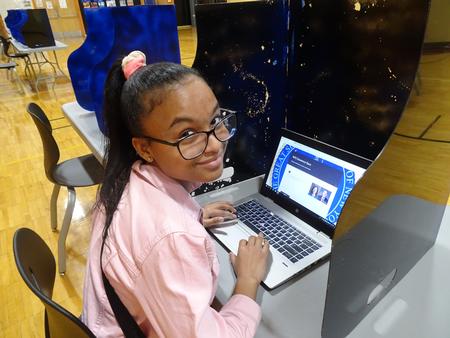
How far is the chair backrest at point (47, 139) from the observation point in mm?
1525

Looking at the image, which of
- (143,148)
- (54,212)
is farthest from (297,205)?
(54,212)

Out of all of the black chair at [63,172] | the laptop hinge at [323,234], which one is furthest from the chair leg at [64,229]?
the laptop hinge at [323,234]

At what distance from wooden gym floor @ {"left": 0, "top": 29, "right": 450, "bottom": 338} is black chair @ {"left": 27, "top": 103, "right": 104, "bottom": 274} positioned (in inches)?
8.3

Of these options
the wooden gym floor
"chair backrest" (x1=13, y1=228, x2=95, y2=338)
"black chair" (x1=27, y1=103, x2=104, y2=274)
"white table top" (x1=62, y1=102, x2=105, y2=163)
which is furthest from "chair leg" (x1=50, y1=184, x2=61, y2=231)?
"chair backrest" (x1=13, y1=228, x2=95, y2=338)

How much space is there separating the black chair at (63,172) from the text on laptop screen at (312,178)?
93 cm

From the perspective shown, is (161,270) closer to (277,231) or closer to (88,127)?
(277,231)

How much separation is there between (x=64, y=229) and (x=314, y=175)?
1.35m

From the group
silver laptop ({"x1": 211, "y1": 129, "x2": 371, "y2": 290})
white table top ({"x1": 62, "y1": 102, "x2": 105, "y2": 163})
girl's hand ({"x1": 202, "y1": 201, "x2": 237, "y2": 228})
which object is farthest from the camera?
white table top ({"x1": 62, "y1": 102, "x2": 105, "y2": 163})

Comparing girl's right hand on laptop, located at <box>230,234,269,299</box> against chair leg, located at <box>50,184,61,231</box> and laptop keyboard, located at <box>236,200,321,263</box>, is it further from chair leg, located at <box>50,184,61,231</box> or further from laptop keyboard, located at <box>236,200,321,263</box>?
chair leg, located at <box>50,184,61,231</box>

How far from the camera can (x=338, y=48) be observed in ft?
2.87

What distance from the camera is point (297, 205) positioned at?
92 centimetres

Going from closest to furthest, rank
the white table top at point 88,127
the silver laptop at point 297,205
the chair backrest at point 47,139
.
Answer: the silver laptop at point 297,205 → the white table top at point 88,127 → the chair backrest at point 47,139

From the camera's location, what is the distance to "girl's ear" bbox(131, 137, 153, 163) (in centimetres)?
66

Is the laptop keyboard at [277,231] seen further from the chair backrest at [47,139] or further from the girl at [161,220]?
the chair backrest at [47,139]
